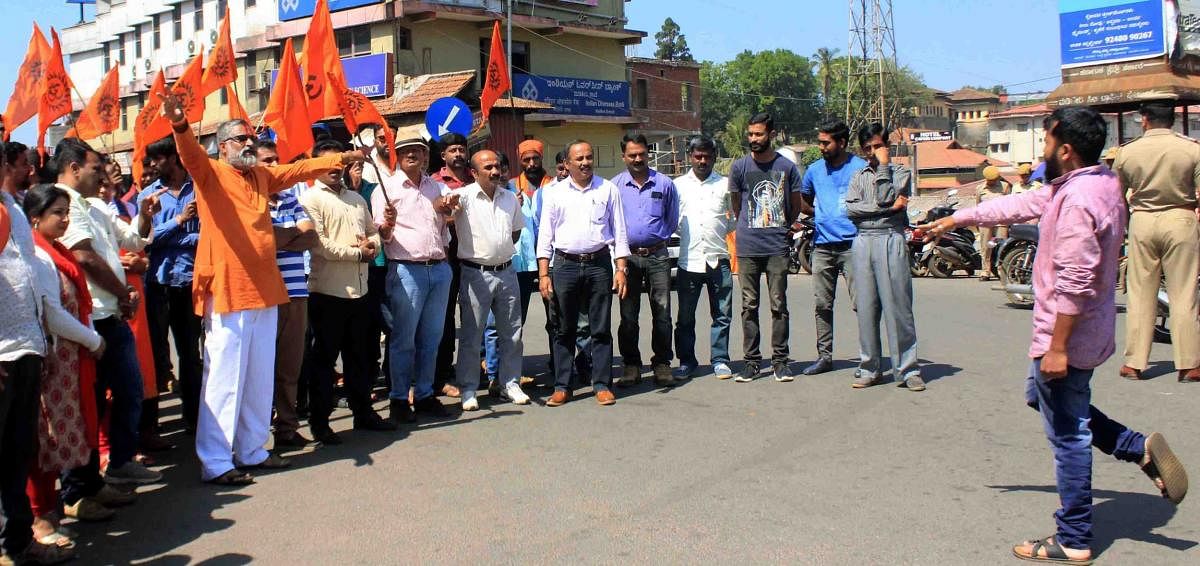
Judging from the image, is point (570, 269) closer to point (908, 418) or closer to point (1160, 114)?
point (908, 418)

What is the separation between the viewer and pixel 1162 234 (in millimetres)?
8422

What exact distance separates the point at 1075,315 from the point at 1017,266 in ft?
33.4

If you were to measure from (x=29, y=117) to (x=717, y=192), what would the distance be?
25.8 feet

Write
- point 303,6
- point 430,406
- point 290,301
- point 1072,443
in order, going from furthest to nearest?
1. point 303,6
2. point 430,406
3. point 290,301
4. point 1072,443

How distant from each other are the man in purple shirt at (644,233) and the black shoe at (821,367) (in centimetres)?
116

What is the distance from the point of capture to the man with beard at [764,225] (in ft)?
29.6

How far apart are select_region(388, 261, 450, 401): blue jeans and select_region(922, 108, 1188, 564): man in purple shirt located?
13.9 ft

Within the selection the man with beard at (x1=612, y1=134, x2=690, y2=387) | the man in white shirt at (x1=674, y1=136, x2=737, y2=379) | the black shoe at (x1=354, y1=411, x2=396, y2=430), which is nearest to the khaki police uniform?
the man in white shirt at (x1=674, y1=136, x2=737, y2=379)

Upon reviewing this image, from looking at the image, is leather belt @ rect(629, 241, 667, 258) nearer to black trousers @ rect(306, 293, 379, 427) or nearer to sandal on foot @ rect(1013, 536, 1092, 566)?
black trousers @ rect(306, 293, 379, 427)

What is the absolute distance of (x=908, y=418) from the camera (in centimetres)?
733

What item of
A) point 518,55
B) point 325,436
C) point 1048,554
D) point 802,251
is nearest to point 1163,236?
point 1048,554

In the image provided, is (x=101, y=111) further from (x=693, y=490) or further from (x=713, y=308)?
(x=693, y=490)

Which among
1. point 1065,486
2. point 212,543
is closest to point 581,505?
point 212,543

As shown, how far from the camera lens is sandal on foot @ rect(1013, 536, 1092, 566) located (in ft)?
15.0
